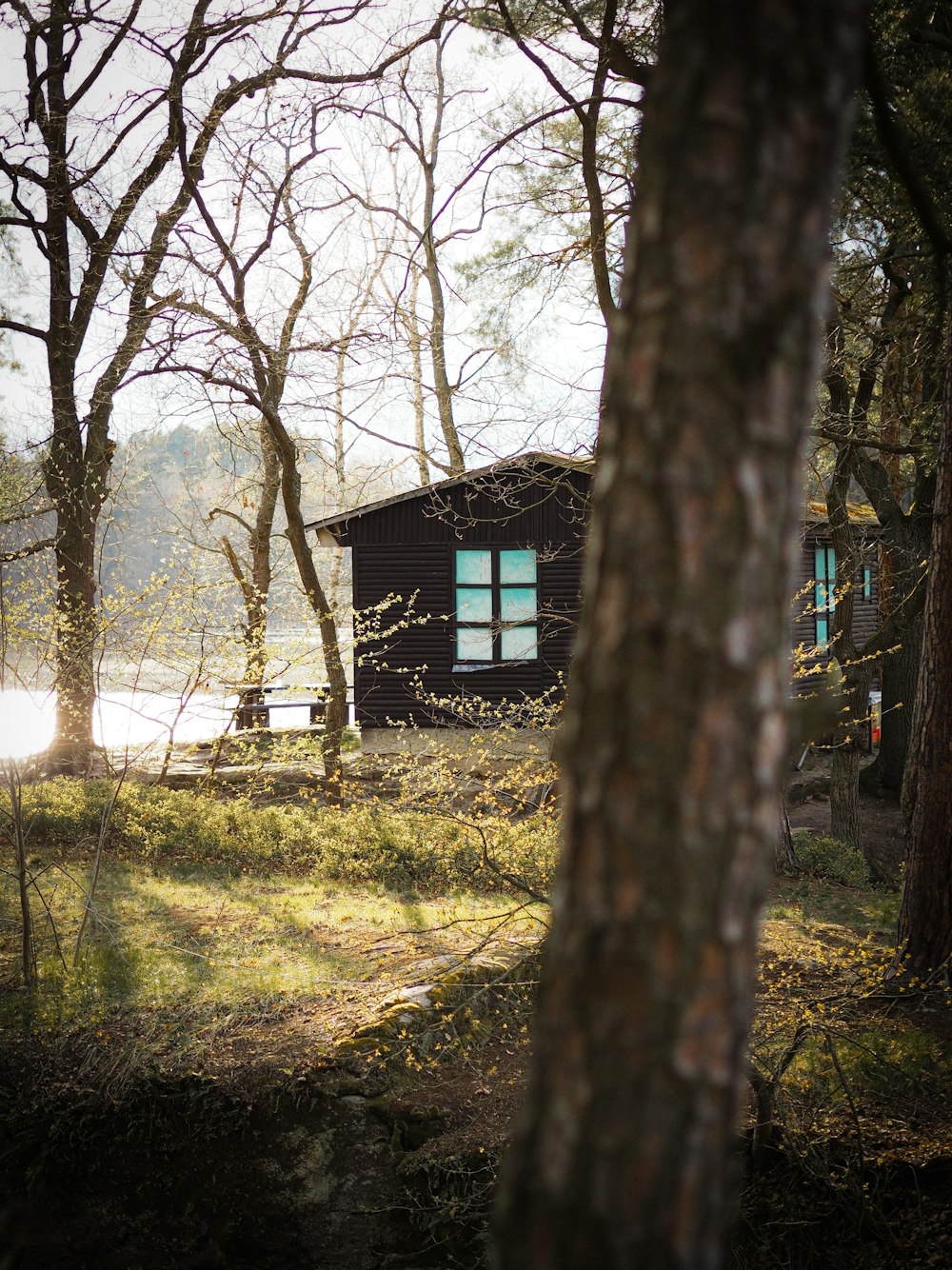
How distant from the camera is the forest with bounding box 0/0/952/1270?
1352 mm

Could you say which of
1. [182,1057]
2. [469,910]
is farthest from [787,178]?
[469,910]

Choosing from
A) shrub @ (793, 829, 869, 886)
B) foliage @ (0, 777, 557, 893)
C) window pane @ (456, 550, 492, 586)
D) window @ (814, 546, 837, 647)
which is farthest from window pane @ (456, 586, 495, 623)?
window @ (814, 546, 837, 647)

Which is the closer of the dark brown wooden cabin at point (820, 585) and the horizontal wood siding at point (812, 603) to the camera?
the horizontal wood siding at point (812, 603)

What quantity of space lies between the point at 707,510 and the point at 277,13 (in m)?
15.5

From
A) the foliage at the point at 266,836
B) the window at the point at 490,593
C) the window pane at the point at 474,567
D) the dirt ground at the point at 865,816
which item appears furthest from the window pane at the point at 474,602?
the foliage at the point at 266,836

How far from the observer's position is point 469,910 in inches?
336

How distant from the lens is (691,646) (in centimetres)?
135

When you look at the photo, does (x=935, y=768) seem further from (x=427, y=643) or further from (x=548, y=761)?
(x=427, y=643)

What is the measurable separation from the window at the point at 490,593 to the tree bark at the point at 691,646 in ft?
51.2

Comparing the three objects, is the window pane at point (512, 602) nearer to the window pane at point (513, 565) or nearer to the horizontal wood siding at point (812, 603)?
the window pane at point (513, 565)

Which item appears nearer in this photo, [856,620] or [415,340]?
[415,340]

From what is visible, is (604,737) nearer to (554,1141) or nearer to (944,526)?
(554,1141)

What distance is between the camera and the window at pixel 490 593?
1702 centimetres

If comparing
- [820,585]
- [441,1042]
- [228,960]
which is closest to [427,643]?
[820,585]
